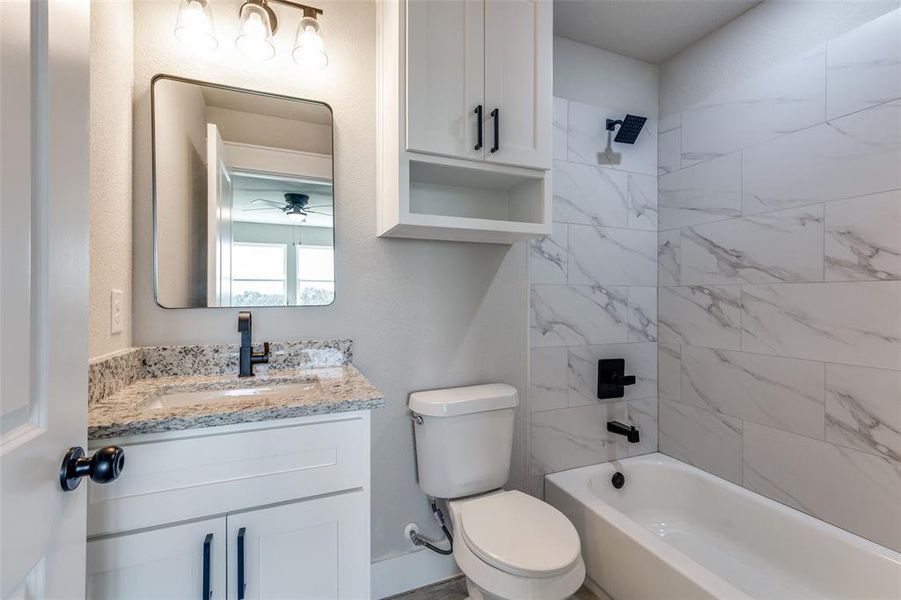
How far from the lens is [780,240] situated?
5.54 ft

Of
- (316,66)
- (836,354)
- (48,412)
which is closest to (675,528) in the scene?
(836,354)

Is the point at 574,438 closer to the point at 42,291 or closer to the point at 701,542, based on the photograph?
the point at 701,542

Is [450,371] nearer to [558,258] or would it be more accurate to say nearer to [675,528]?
[558,258]

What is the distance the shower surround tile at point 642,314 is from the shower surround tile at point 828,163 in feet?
1.96

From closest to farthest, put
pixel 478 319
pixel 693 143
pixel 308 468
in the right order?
1. pixel 308 468
2. pixel 478 319
3. pixel 693 143

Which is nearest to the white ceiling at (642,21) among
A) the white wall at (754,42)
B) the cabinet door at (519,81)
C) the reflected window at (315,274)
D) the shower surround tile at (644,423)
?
the white wall at (754,42)

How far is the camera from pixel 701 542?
6.00 feet

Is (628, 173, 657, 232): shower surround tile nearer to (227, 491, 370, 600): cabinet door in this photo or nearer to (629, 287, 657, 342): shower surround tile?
(629, 287, 657, 342): shower surround tile

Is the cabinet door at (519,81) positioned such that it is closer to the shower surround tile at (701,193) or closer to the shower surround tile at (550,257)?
the shower surround tile at (550,257)

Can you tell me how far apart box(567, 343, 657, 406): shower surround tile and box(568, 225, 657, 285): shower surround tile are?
351mm

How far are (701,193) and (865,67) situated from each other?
678 mm

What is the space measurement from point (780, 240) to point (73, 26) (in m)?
2.25

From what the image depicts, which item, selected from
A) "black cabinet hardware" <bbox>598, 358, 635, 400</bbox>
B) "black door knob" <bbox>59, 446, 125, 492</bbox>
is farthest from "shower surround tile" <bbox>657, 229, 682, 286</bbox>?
"black door knob" <bbox>59, 446, 125, 492</bbox>

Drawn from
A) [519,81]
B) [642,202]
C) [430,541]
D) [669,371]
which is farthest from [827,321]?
[430,541]
